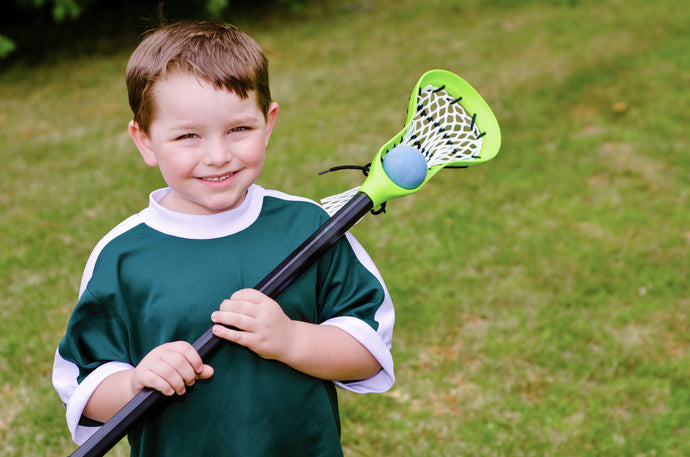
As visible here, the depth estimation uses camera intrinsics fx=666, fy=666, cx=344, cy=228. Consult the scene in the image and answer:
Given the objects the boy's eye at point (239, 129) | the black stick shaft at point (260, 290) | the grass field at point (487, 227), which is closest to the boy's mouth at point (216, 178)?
the boy's eye at point (239, 129)

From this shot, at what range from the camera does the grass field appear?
3488 mm

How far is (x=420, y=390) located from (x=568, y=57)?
6169mm

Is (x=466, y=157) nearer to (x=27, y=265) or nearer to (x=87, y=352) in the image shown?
(x=87, y=352)

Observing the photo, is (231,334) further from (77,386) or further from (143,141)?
(143,141)

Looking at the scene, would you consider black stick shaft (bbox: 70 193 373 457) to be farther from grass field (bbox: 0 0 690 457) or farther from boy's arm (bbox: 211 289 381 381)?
grass field (bbox: 0 0 690 457)

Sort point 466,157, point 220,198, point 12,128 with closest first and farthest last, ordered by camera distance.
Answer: point 220,198 → point 466,157 → point 12,128

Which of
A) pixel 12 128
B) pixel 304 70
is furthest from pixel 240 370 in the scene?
pixel 304 70

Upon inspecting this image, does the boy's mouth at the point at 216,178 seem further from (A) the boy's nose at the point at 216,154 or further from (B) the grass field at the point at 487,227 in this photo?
(B) the grass field at the point at 487,227

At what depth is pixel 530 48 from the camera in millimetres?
8945

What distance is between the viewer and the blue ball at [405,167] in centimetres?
180

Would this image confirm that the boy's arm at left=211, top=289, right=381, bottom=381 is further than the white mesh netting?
No

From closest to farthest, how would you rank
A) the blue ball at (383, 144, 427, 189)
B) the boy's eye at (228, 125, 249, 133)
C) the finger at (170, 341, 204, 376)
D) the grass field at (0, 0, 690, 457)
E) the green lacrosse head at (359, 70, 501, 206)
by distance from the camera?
the finger at (170, 341, 204, 376), the boy's eye at (228, 125, 249, 133), the blue ball at (383, 144, 427, 189), the green lacrosse head at (359, 70, 501, 206), the grass field at (0, 0, 690, 457)

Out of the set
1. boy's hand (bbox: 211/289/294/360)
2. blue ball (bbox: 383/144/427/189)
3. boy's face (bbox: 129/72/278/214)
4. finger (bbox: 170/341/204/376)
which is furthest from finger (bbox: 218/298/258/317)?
blue ball (bbox: 383/144/427/189)

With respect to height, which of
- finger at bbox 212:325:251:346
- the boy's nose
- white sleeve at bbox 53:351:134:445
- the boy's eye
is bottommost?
white sleeve at bbox 53:351:134:445
